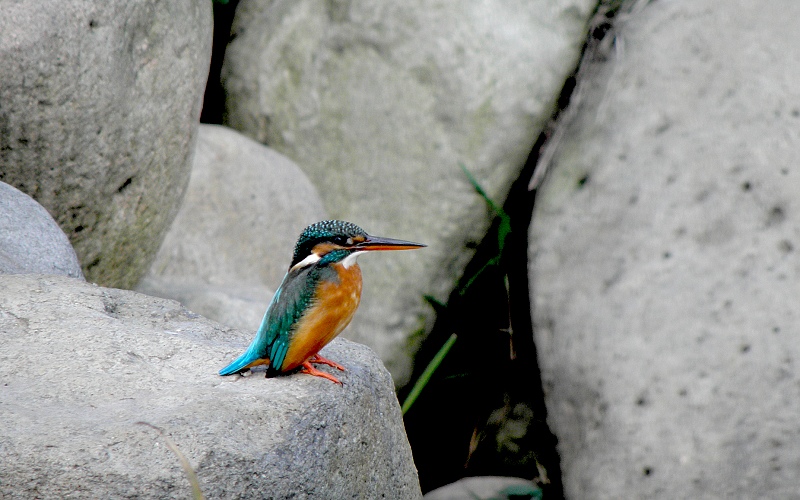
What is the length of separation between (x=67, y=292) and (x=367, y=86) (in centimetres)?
240

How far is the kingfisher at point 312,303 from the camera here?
2.36m

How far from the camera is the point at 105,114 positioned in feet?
10.8

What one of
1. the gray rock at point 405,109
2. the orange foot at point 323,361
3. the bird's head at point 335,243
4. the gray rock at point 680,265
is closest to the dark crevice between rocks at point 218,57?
the gray rock at point 405,109

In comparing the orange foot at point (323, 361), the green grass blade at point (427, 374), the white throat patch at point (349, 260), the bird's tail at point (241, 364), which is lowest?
the green grass blade at point (427, 374)

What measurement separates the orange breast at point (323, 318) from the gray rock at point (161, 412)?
0.08m

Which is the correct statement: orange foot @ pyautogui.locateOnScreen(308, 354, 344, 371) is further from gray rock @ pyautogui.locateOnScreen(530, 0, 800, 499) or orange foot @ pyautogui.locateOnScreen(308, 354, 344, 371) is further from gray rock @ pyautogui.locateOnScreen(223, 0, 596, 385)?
gray rock @ pyautogui.locateOnScreen(223, 0, 596, 385)

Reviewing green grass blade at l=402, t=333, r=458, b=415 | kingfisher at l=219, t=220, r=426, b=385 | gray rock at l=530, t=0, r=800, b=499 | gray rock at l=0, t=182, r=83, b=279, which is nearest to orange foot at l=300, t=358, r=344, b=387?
kingfisher at l=219, t=220, r=426, b=385

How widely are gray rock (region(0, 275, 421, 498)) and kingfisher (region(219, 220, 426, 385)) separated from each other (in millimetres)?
63

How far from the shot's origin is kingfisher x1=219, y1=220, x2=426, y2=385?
236 cm

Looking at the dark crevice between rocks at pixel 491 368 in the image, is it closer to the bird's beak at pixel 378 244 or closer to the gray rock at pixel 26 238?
the bird's beak at pixel 378 244

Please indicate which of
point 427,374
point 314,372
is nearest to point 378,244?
point 314,372

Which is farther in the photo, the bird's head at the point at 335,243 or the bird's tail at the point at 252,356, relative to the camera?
Result: the bird's head at the point at 335,243

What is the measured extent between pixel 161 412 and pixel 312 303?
1.56ft

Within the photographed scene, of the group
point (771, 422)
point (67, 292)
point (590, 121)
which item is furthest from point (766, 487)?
point (67, 292)
